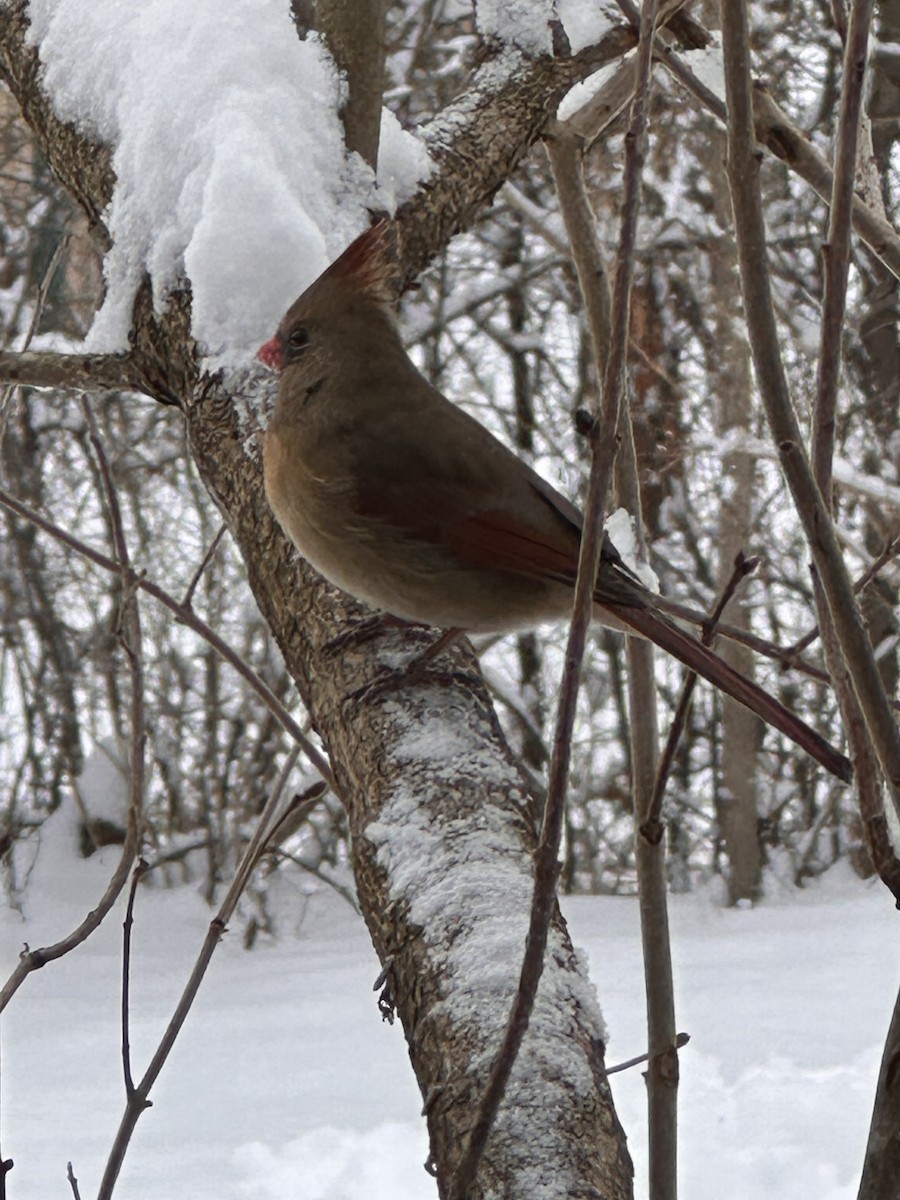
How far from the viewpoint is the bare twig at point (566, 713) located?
37.9 inches

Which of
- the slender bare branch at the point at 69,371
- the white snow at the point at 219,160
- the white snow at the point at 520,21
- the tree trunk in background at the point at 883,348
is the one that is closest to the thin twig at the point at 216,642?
the slender bare branch at the point at 69,371

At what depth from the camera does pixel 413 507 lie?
6.88ft

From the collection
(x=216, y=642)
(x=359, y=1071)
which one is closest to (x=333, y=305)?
(x=216, y=642)

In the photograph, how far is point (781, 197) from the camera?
27.9ft

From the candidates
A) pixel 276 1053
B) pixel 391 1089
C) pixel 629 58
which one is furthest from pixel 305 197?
pixel 276 1053

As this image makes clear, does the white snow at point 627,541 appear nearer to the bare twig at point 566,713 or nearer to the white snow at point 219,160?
the white snow at point 219,160

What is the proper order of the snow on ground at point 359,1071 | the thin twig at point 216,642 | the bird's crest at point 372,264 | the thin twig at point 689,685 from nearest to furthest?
the thin twig at point 689,685, the thin twig at point 216,642, the bird's crest at point 372,264, the snow on ground at point 359,1071

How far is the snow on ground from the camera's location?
3.23 m

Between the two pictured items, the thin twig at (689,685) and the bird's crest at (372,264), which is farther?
the bird's crest at (372,264)

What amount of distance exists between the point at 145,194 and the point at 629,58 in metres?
0.95

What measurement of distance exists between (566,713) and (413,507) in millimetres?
1157

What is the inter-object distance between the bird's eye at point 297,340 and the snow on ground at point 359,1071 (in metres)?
1.89

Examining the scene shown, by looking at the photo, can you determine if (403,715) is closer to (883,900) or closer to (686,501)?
(883,900)

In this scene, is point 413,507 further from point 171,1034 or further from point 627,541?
point 171,1034
